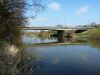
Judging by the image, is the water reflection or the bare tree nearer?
the water reflection

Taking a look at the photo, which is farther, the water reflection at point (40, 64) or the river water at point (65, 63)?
the river water at point (65, 63)

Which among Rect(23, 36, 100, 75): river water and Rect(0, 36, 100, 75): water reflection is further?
Rect(23, 36, 100, 75): river water

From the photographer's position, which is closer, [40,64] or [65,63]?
[40,64]

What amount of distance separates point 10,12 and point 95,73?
9.07 meters

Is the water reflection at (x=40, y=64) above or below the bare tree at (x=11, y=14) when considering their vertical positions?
below

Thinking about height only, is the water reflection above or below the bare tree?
below

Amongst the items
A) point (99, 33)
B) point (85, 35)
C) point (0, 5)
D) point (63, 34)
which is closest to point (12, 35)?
point (0, 5)

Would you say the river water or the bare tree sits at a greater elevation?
the bare tree

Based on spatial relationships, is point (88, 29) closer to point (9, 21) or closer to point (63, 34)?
point (63, 34)

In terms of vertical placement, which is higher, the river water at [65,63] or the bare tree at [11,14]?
the bare tree at [11,14]

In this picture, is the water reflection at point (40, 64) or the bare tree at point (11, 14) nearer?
the water reflection at point (40, 64)

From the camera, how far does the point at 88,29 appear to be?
295 feet

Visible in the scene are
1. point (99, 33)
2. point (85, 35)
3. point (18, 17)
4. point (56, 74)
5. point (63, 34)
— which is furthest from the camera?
point (63, 34)

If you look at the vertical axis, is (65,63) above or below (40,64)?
A: below
